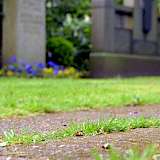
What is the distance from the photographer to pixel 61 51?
658 inches

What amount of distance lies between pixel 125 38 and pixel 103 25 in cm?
115

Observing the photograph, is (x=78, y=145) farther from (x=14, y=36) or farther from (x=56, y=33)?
(x=56, y=33)

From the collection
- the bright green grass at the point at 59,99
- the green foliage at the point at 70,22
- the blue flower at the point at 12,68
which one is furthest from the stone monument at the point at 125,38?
the bright green grass at the point at 59,99

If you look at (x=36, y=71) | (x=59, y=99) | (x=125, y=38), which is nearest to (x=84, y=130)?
(x=59, y=99)

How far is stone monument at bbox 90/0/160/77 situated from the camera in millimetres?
16141

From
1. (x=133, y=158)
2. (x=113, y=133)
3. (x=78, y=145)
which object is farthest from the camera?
(x=113, y=133)

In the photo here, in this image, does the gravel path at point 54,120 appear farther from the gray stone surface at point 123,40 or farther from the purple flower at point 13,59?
the gray stone surface at point 123,40

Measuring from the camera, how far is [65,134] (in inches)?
157

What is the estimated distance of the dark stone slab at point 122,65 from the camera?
52.9 ft

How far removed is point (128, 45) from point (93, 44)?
51.2 inches

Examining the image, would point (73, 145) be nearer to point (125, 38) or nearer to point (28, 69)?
point (28, 69)

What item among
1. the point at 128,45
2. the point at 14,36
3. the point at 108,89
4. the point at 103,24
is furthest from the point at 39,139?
the point at 128,45

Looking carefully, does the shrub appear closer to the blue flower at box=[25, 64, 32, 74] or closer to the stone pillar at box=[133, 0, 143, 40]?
the stone pillar at box=[133, 0, 143, 40]

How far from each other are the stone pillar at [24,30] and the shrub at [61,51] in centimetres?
166
